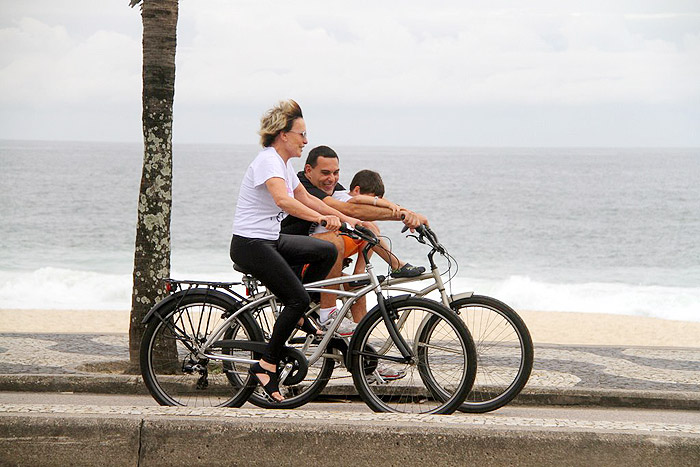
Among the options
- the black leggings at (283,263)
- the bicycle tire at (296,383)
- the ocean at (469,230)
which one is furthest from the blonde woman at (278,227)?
the ocean at (469,230)

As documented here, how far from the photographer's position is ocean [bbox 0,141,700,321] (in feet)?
119

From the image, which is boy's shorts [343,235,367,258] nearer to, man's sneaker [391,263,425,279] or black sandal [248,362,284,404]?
man's sneaker [391,263,425,279]

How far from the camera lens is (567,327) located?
1880 centimetres

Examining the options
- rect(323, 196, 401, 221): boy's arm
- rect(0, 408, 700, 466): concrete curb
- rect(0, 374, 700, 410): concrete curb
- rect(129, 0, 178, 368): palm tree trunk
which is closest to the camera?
rect(0, 408, 700, 466): concrete curb

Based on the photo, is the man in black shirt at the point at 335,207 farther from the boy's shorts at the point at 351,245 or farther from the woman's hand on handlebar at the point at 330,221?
the woman's hand on handlebar at the point at 330,221

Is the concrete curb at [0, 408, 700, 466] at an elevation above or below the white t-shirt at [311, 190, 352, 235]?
below

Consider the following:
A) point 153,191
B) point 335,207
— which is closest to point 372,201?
point 335,207

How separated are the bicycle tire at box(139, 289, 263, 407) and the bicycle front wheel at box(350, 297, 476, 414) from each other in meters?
0.68

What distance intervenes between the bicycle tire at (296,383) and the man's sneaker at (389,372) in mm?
300

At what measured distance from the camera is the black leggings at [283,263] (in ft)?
19.5

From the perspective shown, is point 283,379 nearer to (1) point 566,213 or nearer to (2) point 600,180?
(1) point 566,213

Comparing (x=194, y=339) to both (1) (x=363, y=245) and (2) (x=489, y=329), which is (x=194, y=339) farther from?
(2) (x=489, y=329)

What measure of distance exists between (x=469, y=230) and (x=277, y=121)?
4906cm

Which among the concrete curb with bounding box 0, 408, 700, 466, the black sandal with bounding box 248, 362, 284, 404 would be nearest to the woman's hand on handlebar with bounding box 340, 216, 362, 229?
the black sandal with bounding box 248, 362, 284, 404
